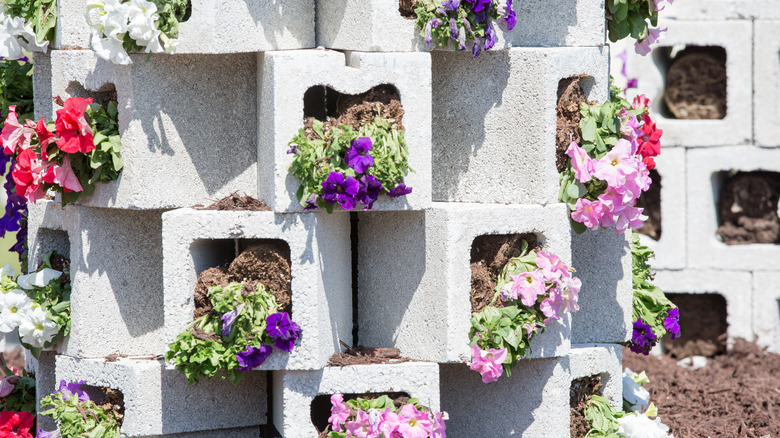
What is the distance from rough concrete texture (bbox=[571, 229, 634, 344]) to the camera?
346cm

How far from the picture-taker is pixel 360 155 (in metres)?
2.85

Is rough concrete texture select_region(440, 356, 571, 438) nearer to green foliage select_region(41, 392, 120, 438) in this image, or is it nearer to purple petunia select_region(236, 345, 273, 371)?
purple petunia select_region(236, 345, 273, 371)

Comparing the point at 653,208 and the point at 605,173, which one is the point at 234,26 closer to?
the point at 605,173

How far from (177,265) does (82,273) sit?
43cm

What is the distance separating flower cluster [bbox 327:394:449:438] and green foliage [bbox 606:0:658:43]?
4.98ft

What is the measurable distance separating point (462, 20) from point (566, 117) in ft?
1.64

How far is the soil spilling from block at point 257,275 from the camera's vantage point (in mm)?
2949

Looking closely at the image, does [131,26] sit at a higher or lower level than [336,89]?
higher

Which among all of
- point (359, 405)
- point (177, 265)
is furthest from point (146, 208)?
point (359, 405)

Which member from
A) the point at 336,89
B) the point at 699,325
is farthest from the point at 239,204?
the point at 699,325

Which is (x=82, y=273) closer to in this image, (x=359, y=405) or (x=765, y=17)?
(x=359, y=405)

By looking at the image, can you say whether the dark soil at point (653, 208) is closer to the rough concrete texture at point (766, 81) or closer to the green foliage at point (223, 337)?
the rough concrete texture at point (766, 81)

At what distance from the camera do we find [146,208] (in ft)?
10.0

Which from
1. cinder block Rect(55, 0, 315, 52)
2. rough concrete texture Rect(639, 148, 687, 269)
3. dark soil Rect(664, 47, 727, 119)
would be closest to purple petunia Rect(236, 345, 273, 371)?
cinder block Rect(55, 0, 315, 52)
